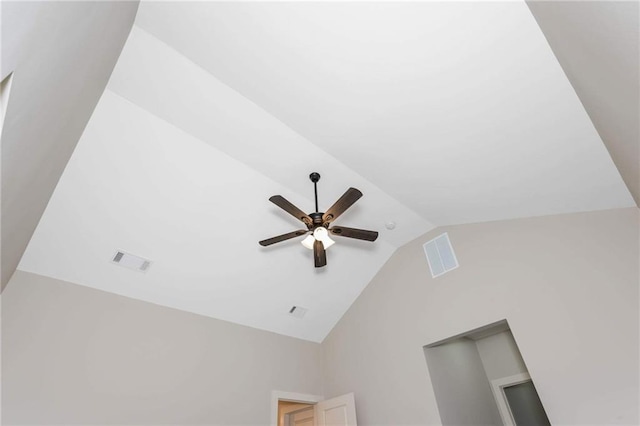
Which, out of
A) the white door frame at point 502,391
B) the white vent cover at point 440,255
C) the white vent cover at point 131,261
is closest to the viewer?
the white vent cover at point 131,261

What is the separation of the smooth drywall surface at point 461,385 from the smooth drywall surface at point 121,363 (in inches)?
72.3

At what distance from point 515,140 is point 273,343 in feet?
12.0

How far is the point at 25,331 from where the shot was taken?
2.96 metres

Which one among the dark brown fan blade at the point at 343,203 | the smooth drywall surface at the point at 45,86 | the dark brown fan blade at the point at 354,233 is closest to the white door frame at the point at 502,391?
the dark brown fan blade at the point at 354,233

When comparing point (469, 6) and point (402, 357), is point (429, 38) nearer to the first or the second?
point (469, 6)

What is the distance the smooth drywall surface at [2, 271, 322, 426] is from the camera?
114 inches

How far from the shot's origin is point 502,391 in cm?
464

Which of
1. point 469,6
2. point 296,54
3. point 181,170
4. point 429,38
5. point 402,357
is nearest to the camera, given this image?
point 469,6

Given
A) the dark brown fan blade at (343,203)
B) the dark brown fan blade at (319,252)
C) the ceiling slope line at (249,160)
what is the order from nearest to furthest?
the ceiling slope line at (249,160) → the dark brown fan blade at (343,203) → the dark brown fan blade at (319,252)

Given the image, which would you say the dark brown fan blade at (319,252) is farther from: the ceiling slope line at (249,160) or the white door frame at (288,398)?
the white door frame at (288,398)

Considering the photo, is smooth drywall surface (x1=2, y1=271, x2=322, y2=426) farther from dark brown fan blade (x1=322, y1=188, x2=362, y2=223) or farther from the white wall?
the white wall

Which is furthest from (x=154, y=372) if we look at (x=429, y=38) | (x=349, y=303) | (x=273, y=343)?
(x=429, y=38)

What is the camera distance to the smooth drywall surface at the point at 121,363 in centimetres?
290

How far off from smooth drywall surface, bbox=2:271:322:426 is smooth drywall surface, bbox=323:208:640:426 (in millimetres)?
1175
